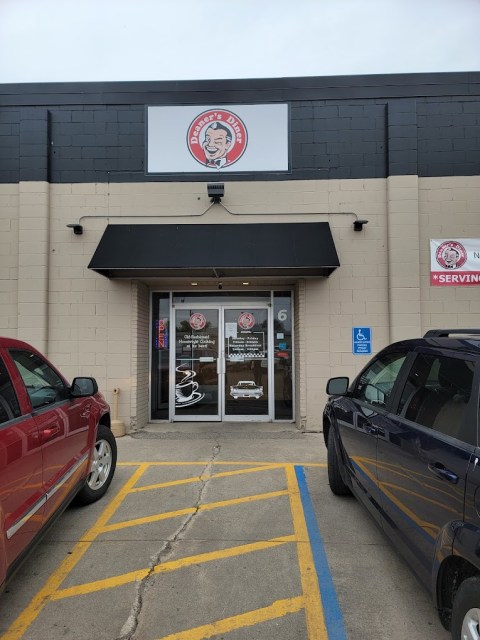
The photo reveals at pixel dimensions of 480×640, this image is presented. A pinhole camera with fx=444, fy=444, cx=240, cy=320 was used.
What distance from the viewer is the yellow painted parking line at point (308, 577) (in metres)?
2.66

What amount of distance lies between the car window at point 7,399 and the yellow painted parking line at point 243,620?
1.61 meters

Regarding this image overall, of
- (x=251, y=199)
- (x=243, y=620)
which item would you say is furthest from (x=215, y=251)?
(x=243, y=620)

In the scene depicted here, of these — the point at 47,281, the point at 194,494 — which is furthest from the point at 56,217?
the point at 194,494

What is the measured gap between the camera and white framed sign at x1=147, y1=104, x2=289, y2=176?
27.8 feet

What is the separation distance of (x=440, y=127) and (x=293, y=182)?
117 inches

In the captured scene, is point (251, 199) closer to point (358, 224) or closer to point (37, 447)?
point (358, 224)

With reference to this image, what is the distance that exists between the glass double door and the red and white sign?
3.31 meters

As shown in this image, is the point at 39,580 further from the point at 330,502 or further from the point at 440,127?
the point at 440,127

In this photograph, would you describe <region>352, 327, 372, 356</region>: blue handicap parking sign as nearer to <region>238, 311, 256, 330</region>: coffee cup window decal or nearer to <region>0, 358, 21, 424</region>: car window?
<region>238, 311, 256, 330</region>: coffee cup window decal

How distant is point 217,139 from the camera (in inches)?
337

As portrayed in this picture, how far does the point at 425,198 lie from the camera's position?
27.3ft

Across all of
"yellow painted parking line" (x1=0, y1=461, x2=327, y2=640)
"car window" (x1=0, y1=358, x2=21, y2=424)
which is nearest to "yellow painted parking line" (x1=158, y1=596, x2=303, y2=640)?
"yellow painted parking line" (x1=0, y1=461, x2=327, y2=640)

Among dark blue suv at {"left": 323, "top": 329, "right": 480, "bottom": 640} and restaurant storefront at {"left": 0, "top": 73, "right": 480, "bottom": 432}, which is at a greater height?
restaurant storefront at {"left": 0, "top": 73, "right": 480, "bottom": 432}

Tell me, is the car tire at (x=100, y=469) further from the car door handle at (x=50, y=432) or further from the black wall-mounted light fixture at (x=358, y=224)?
the black wall-mounted light fixture at (x=358, y=224)
